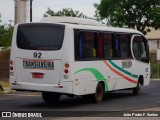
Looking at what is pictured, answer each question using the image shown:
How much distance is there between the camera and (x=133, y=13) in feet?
209

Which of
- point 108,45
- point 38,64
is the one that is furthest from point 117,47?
point 38,64

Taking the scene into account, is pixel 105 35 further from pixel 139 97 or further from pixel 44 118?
pixel 44 118

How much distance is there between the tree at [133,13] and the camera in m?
62.2

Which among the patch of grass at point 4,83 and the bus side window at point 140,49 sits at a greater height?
the bus side window at point 140,49

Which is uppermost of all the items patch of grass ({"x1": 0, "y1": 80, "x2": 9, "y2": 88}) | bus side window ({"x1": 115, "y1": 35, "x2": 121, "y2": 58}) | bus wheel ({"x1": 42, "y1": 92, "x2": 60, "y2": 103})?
bus side window ({"x1": 115, "y1": 35, "x2": 121, "y2": 58})

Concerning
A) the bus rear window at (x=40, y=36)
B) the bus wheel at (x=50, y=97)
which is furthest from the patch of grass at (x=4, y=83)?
the bus rear window at (x=40, y=36)

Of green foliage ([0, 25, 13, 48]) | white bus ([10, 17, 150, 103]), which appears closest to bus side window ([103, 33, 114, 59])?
white bus ([10, 17, 150, 103])

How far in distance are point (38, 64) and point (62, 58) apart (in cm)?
91

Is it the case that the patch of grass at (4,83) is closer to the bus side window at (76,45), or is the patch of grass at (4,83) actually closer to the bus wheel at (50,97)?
the bus wheel at (50,97)

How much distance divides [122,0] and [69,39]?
45111mm

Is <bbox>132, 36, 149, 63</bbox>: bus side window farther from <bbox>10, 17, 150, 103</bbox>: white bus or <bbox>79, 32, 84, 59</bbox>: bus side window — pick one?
<bbox>79, 32, 84, 59</bbox>: bus side window

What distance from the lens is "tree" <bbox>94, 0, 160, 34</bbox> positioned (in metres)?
62.2

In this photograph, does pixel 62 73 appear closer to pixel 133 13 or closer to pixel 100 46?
pixel 100 46

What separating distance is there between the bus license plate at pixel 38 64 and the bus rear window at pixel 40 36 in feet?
1.49
